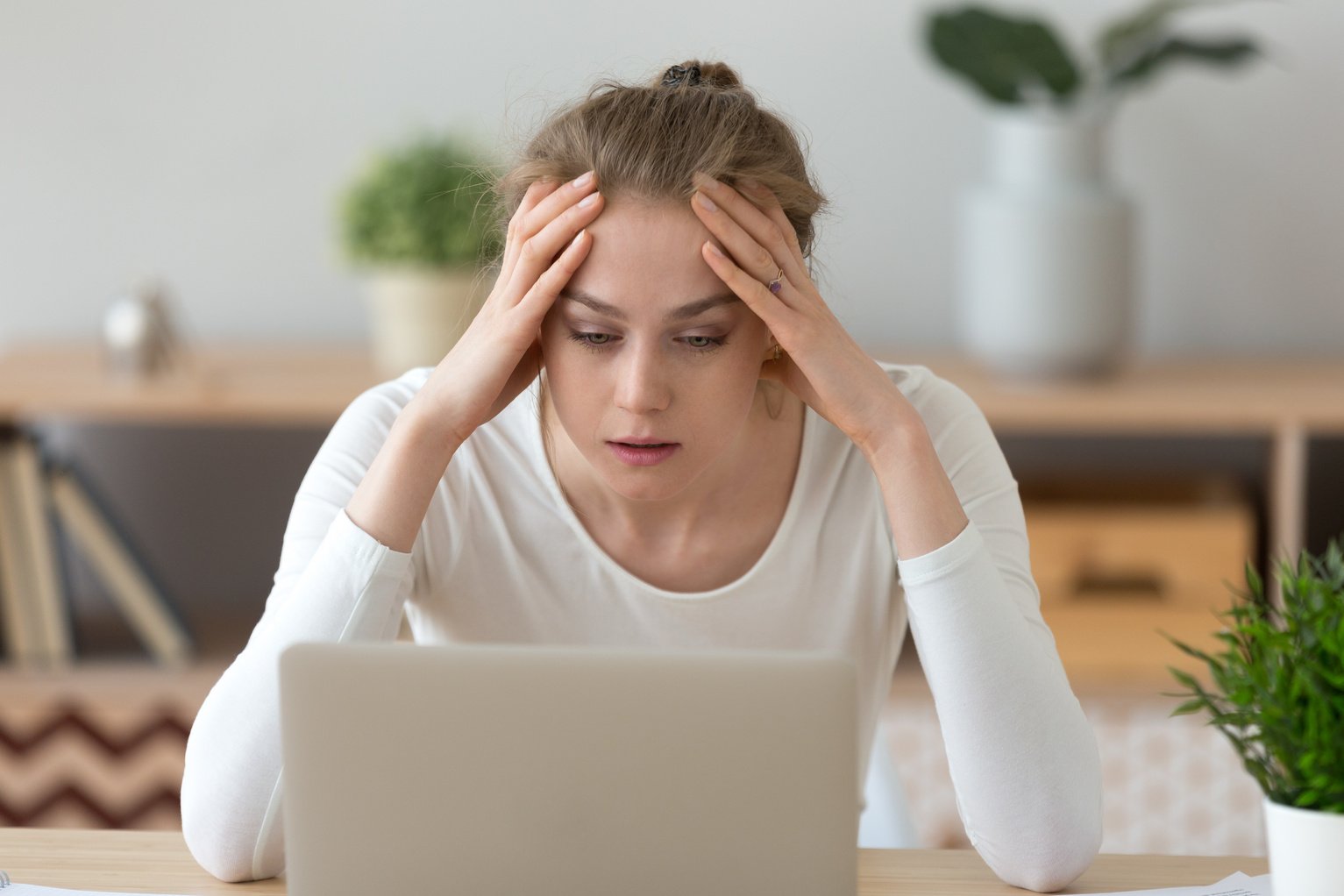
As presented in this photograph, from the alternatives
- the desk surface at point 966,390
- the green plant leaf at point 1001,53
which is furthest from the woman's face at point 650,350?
the green plant leaf at point 1001,53

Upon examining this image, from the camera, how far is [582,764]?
784 mm

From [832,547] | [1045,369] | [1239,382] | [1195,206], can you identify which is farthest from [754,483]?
[1195,206]

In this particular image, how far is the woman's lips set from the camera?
1126mm

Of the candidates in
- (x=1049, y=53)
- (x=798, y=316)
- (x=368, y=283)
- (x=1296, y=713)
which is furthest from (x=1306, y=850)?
(x=368, y=283)

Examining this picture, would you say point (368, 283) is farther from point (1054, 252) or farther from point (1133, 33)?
point (1133, 33)

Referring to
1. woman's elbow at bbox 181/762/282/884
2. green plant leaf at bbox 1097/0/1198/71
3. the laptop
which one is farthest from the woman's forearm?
green plant leaf at bbox 1097/0/1198/71

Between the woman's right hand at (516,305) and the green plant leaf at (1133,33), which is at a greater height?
the green plant leaf at (1133,33)

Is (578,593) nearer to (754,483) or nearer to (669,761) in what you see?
(754,483)

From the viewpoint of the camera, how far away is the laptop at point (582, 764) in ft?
2.55

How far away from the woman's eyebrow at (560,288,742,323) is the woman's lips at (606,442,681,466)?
100 millimetres

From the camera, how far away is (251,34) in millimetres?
2549

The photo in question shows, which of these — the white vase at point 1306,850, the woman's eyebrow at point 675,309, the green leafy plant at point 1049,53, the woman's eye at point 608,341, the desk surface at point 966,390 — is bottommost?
the white vase at point 1306,850

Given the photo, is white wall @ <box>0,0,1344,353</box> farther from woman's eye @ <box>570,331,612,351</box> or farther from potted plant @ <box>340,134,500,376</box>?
woman's eye @ <box>570,331,612,351</box>

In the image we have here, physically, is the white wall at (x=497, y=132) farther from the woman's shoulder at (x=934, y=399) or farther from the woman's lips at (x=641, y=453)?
the woman's lips at (x=641, y=453)
